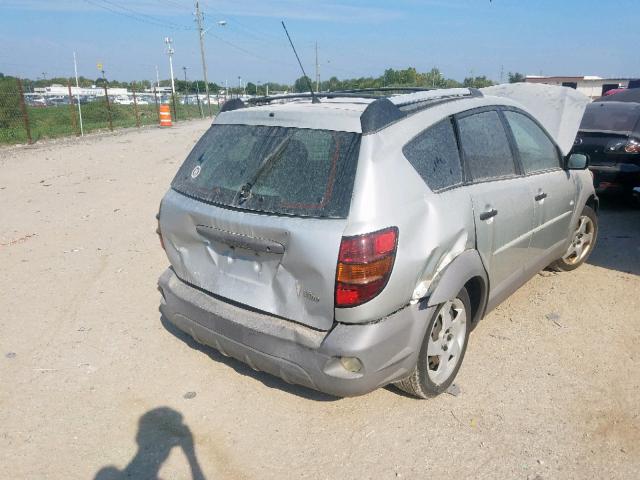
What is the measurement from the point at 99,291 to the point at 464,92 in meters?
3.62

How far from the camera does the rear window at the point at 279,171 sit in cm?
258

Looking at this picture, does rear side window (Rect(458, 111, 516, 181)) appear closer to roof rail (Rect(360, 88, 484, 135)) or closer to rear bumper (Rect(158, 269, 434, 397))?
roof rail (Rect(360, 88, 484, 135))

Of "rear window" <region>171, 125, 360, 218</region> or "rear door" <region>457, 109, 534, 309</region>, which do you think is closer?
"rear window" <region>171, 125, 360, 218</region>

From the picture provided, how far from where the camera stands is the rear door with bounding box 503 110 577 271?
3893 millimetres

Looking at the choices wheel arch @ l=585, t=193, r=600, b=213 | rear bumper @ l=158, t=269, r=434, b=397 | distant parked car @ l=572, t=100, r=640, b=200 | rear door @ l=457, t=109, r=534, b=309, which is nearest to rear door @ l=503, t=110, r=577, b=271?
rear door @ l=457, t=109, r=534, b=309

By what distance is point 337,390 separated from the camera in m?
2.63

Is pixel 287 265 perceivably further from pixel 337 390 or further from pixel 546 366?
pixel 546 366

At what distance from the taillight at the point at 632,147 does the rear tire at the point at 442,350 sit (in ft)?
17.0

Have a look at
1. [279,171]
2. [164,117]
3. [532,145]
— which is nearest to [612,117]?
[532,145]

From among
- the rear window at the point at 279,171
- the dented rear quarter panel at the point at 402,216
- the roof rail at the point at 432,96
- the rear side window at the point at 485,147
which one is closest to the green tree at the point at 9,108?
the rear window at the point at 279,171

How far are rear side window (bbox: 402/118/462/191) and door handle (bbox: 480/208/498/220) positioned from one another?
0.26m

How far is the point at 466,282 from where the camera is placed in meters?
3.09

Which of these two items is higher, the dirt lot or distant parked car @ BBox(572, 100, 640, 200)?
distant parked car @ BBox(572, 100, 640, 200)

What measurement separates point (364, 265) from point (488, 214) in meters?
1.19
